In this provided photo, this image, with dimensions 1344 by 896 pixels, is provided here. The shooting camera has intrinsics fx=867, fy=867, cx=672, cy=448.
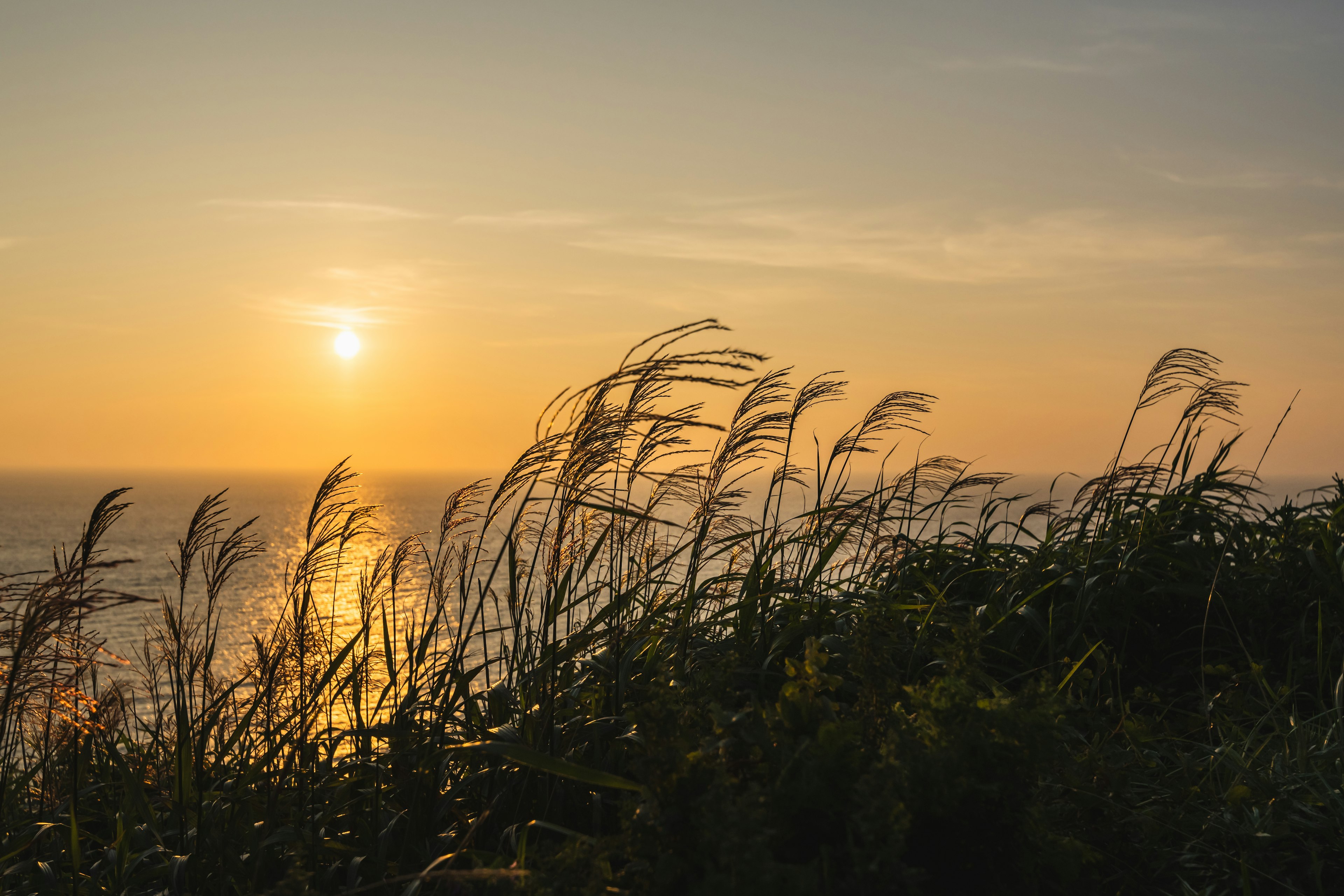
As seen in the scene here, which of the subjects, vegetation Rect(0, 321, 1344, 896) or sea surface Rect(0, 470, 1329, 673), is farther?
sea surface Rect(0, 470, 1329, 673)

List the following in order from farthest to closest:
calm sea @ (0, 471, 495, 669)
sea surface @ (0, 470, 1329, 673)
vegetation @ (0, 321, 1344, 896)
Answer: calm sea @ (0, 471, 495, 669) < sea surface @ (0, 470, 1329, 673) < vegetation @ (0, 321, 1344, 896)

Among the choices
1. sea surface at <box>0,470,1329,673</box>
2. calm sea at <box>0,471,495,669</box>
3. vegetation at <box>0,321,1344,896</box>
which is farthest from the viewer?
calm sea at <box>0,471,495,669</box>

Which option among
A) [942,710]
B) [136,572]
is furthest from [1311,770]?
[136,572]

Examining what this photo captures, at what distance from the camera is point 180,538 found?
57.4m

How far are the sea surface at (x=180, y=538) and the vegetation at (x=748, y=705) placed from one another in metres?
0.46

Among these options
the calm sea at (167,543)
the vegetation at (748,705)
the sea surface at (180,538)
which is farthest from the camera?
the calm sea at (167,543)

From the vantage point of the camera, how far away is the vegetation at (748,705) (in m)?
1.73

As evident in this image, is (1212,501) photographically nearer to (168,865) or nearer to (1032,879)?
(1032,879)

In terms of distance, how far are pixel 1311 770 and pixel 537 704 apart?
2.64 metres

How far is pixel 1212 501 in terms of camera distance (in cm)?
454

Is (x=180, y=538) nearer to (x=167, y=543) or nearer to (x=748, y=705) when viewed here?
(x=167, y=543)

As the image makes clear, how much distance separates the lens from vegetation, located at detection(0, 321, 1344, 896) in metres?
1.73

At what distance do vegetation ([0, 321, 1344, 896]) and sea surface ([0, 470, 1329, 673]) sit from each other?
465mm

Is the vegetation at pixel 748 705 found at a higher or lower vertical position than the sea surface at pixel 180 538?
higher
